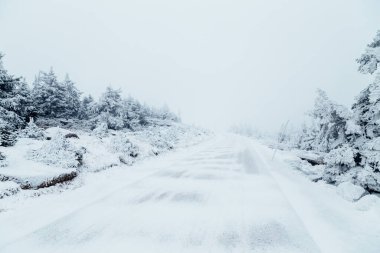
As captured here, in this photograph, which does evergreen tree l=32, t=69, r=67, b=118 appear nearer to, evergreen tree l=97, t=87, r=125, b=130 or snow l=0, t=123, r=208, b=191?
evergreen tree l=97, t=87, r=125, b=130

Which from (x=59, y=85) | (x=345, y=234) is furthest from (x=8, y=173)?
(x=59, y=85)

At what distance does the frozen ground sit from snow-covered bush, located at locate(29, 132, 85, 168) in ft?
2.58

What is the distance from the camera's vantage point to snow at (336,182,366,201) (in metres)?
8.66

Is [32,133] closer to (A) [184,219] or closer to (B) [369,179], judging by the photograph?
(A) [184,219]

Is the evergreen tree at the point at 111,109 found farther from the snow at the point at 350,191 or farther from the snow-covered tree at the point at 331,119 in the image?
the snow at the point at 350,191

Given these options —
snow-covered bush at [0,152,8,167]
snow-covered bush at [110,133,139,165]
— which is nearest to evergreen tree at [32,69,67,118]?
snow-covered bush at [110,133,139,165]

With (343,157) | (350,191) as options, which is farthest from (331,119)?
(350,191)

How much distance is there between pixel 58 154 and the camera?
9.17m

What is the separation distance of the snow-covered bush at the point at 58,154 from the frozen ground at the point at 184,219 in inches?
31.0

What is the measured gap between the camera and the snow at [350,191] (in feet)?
28.4

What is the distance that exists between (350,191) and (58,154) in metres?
10.9

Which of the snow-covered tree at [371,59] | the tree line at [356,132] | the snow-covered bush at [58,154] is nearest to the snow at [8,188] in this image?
the snow-covered bush at [58,154]

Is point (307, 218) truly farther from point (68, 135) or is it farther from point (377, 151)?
point (68, 135)

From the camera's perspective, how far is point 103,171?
1055 centimetres
